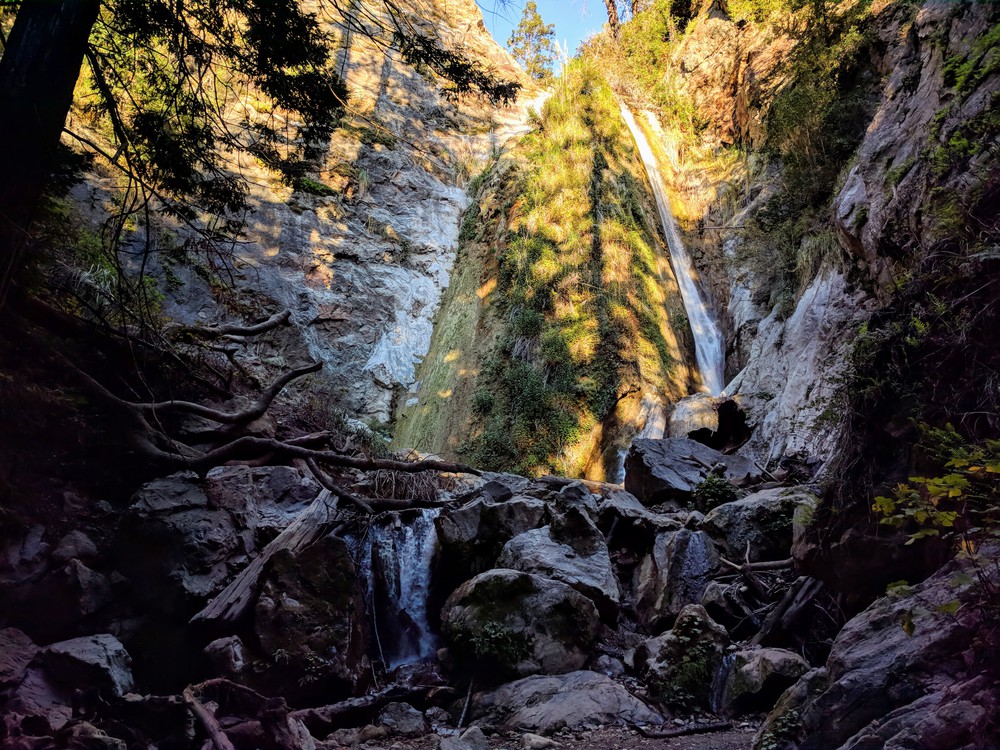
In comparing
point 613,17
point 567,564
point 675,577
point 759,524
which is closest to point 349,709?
point 567,564

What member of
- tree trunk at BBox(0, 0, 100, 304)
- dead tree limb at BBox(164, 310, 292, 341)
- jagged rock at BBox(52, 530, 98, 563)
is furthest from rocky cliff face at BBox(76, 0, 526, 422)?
tree trunk at BBox(0, 0, 100, 304)

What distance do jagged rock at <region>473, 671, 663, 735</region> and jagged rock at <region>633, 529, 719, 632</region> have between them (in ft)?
4.62

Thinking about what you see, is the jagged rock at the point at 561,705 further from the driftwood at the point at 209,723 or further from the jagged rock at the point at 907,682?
the driftwood at the point at 209,723

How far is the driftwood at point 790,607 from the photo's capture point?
5023 millimetres

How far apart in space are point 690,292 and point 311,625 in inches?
628

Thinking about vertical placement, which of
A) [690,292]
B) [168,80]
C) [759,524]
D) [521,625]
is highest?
[690,292]

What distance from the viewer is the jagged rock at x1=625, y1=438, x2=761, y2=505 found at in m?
9.24

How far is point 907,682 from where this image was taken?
2.92 m

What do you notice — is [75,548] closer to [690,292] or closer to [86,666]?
[86,666]

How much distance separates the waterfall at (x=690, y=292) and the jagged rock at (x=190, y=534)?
1219 centimetres

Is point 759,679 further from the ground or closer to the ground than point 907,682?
closer to the ground

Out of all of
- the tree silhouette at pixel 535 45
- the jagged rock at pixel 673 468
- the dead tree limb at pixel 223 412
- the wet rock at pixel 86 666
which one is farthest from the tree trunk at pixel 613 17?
the wet rock at pixel 86 666

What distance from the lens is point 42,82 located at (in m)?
3.09

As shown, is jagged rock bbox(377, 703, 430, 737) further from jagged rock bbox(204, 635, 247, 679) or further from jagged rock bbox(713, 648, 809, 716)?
jagged rock bbox(713, 648, 809, 716)
